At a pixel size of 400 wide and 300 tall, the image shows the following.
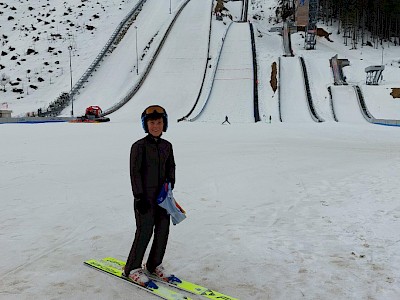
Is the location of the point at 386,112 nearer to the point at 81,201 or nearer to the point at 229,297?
the point at 81,201

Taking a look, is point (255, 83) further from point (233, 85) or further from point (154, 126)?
point (154, 126)

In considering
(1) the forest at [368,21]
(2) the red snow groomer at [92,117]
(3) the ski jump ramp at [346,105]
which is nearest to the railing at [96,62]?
(2) the red snow groomer at [92,117]

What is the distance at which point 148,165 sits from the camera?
3523 mm

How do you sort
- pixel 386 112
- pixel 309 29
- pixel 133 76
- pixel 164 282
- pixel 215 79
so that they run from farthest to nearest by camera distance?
pixel 309 29
pixel 133 76
pixel 215 79
pixel 386 112
pixel 164 282

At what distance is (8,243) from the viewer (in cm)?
459

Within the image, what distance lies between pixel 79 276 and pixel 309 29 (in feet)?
139

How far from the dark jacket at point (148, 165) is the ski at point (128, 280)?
0.76 meters

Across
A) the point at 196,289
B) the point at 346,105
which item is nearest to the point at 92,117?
the point at 346,105

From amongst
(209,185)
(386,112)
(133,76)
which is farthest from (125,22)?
(209,185)

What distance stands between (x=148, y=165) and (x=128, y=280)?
102cm

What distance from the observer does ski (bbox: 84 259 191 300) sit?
3338mm

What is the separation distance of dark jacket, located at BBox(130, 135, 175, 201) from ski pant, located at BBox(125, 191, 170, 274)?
0.16 m

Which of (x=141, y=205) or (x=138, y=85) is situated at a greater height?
(x=138, y=85)

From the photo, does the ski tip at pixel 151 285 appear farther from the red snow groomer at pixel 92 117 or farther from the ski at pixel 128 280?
the red snow groomer at pixel 92 117
